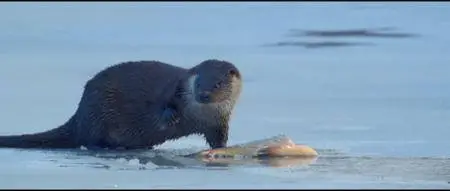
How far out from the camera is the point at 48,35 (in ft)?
42.6

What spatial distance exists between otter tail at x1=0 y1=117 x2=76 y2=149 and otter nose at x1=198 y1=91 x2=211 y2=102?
883mm

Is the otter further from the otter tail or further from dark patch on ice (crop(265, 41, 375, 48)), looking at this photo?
dark patch on ice (crop(265, 41, 375, 48))

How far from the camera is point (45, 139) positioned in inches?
329

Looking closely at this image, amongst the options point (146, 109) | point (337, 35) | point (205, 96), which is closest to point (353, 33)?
point (337, 35)

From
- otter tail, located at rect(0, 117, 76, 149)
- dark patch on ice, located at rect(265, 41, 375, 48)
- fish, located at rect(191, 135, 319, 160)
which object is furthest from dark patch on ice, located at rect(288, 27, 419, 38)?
fish, located at rect(191, 135, 319, 160)

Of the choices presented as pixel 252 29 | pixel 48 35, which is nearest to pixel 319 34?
pixel 252 29

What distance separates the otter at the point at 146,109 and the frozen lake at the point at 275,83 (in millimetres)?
151

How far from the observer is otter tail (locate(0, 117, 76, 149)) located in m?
8.16

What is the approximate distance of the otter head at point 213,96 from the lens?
797 centimetres

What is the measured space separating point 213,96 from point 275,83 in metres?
2.32

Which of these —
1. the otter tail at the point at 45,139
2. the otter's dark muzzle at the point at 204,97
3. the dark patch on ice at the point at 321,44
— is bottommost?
the otter tail at the point at 45,139

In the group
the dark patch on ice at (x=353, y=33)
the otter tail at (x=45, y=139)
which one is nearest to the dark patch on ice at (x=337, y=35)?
the dark patch on ice at (x=353, y=33)

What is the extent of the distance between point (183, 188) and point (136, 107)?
1774 mm

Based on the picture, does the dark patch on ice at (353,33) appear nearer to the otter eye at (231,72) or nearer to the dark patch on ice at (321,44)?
the dark patch on ice at (321,44)
